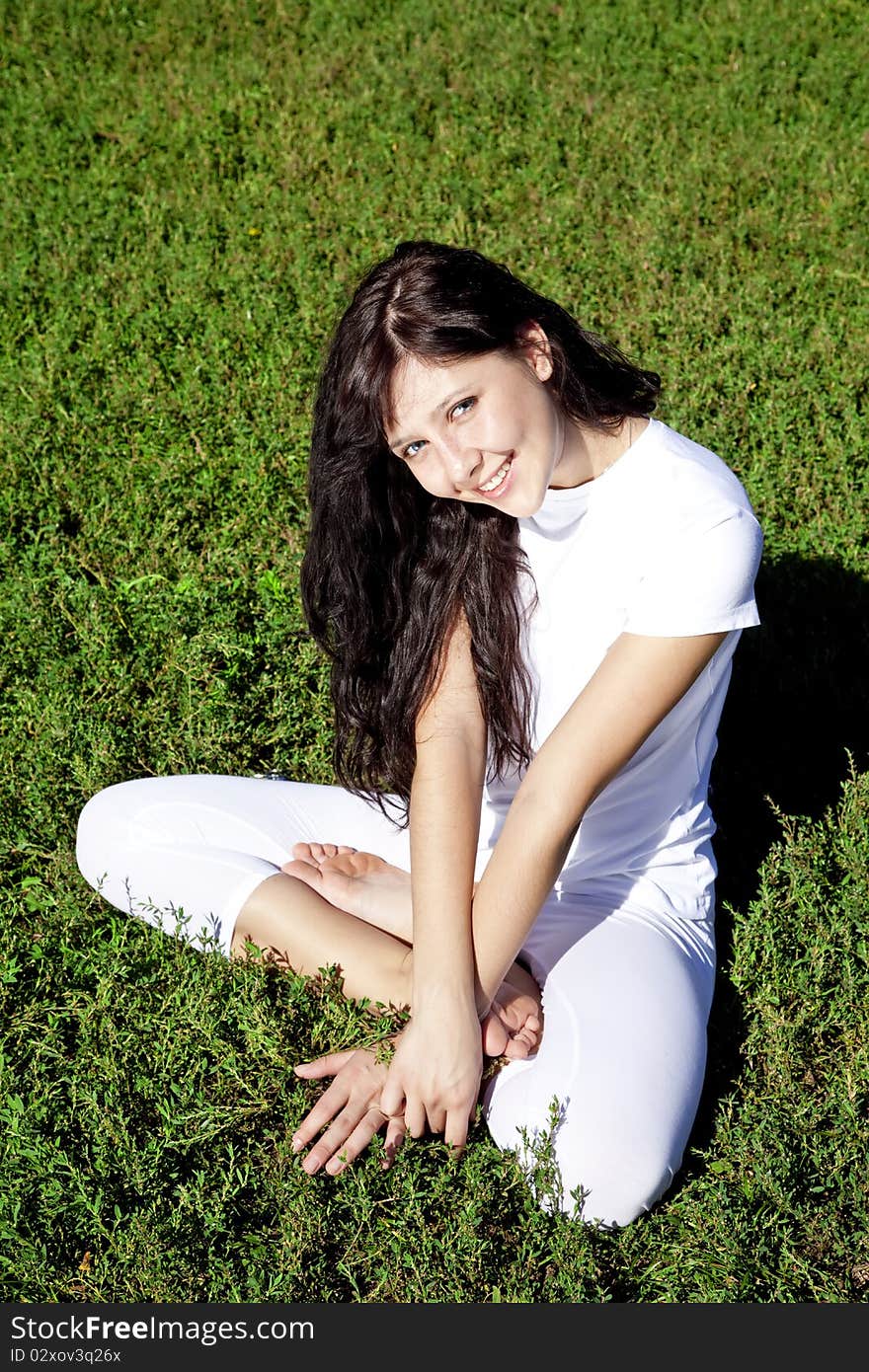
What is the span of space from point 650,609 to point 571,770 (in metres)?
0.37

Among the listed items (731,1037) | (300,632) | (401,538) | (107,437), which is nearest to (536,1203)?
(731,1037)

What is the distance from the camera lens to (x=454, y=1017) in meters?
2.76

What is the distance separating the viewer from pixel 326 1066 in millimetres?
3021

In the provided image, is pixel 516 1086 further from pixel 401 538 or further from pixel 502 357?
pixel 502 357

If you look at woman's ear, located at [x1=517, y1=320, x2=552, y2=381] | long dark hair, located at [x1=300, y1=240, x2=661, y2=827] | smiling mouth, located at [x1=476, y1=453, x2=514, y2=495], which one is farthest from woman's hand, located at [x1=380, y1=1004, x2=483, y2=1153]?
woman's ear, located at [x1=517, y1=320, x2=552, y2=381]

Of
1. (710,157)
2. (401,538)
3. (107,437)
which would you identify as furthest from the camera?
(710,157)

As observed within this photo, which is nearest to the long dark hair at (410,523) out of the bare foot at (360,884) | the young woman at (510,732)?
the young woman at (510,732)

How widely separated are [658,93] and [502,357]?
16.6 feet

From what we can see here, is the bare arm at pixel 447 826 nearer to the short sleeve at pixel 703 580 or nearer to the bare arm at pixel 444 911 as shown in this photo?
the bare arm at pixel 444 911

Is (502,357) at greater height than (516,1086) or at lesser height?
greater

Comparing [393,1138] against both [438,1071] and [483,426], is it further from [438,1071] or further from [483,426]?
[483,426]

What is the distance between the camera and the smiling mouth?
9.11 ft

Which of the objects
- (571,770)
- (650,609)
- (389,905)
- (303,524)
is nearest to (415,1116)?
(389,905)

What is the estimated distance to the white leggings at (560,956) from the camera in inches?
107
